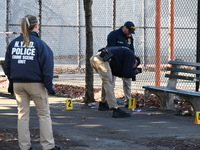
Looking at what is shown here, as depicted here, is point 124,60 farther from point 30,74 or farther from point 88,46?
point 30,74

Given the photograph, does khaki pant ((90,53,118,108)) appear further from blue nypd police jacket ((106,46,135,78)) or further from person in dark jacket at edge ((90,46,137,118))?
blue nypd police jacket ((106,46,135,78))

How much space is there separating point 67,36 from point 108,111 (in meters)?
20.4

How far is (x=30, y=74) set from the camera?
6656 mm

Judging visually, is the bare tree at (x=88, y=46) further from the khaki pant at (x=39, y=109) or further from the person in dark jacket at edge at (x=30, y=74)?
the khaki pant at (x=39, y=109)

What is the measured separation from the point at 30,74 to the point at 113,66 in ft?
12.1

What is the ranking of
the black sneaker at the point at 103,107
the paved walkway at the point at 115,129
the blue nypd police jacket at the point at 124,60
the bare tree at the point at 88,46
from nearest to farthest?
the paved walkway at the point at 115,129, the blue nypd police jacket at the point at 124,60, the black sneaker at the point at 103,107, the bare tree at the point at 88,46

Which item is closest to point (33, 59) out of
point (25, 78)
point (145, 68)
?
point (25, 78)

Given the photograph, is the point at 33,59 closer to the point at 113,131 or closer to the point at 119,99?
the point at 113,131

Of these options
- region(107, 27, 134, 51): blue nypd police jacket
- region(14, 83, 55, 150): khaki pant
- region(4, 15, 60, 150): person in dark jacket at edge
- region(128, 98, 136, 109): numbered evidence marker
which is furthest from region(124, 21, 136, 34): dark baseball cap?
region(14, 83, 55, 150): khaki pant

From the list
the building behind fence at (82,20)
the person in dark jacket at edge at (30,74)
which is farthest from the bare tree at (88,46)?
the building behind fence at (82,20)

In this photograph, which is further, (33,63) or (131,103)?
(131,103)

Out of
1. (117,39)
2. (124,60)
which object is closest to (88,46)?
(117,39)

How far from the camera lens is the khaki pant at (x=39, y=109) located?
6.75 m

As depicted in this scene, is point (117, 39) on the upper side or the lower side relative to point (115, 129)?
upper
